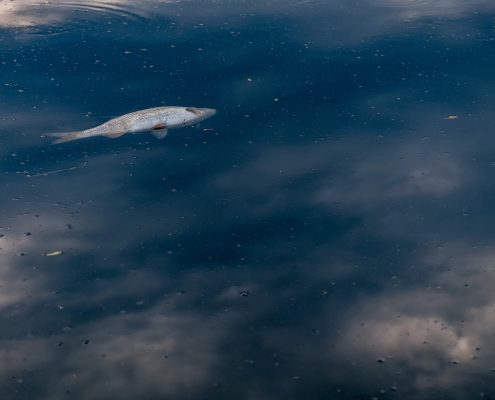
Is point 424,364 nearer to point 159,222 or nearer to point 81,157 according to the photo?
point 159,222

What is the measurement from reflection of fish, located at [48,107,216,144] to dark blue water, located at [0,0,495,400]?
17 cm

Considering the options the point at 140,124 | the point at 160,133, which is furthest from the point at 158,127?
the point at 140,124

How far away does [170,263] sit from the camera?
10.0 m

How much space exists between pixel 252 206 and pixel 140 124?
243 centimetres

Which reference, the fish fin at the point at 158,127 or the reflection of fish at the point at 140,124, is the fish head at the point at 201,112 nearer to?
the reflection of fish at the point at 140,124

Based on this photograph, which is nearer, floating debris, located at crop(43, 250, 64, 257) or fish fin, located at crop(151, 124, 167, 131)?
floating debris, located at crop(43, 250, 64, 257)

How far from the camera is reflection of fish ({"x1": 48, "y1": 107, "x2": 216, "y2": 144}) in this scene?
1215cm

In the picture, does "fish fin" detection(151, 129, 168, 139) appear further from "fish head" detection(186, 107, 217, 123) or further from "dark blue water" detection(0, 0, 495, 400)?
"fish head" detection(186, 107, 217, 123)

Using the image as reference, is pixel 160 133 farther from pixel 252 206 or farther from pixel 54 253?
pixel 54 253

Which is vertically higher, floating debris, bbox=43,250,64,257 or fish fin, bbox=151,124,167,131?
fish fin, bbox=151,124,167,131

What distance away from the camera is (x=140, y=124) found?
479 inches

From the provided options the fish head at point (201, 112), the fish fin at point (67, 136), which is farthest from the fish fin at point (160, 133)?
the fish fin at point (67, 136)

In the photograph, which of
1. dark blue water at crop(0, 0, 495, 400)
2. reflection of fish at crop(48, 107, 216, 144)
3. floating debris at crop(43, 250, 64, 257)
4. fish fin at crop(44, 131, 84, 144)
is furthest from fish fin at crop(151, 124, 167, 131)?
floating debris at crop(43, 250, 64, 257)

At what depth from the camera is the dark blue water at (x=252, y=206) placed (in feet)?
28.6
